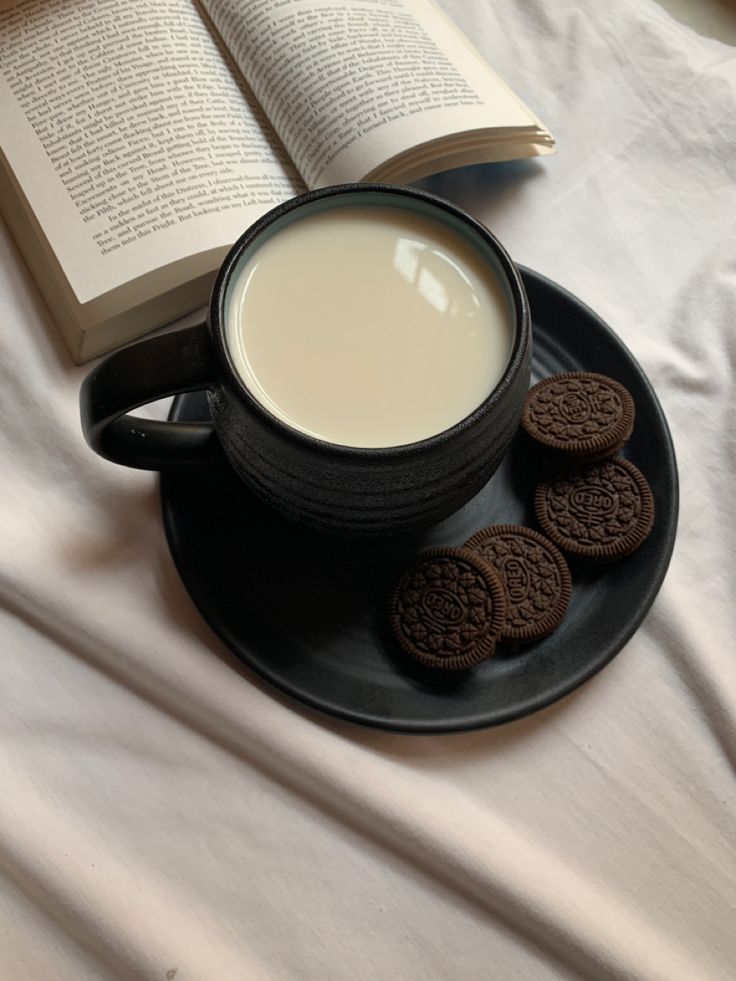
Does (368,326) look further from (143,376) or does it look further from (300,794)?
(300,794)

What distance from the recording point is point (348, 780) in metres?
0.53

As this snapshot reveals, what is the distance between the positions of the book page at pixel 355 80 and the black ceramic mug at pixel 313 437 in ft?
0.64

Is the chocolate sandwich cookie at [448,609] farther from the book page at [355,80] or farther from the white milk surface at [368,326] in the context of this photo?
the book page at [355,80]

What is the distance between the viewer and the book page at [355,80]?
69 centimetres

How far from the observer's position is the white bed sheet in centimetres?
51

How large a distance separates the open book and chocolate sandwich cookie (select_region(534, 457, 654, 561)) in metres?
0.30

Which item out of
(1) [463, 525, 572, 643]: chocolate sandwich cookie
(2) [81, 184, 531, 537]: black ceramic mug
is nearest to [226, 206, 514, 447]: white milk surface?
(2) [81, 184, 531, 537]: black ceramic mug

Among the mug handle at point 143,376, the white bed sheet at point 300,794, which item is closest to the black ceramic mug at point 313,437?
the mug handle at point 143,376

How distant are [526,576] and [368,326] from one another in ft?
0.61

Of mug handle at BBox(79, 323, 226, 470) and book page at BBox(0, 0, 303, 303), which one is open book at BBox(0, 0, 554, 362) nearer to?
book page at BBox(0, 0, 303, 303)

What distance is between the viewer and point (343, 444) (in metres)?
0.46

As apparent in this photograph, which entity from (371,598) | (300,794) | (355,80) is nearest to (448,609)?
(371,598)

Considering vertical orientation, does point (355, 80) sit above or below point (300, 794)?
above

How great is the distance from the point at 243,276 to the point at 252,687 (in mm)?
255
